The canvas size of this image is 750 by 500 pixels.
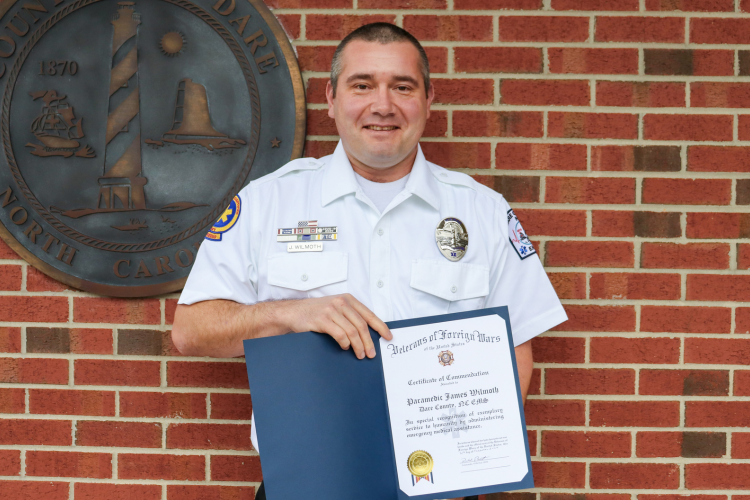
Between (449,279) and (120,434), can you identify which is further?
(120,434)

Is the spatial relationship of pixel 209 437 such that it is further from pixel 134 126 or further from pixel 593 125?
pixel 593 125

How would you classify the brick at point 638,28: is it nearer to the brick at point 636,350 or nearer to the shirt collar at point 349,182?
the shirt collar at point 349,182

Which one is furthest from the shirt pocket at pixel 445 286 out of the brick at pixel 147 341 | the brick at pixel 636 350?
the brick at pixel 147 341

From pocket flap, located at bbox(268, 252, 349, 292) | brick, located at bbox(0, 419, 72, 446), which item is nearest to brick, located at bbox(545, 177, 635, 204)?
pocket flap, located at bbox(268, 252, 349, 292)

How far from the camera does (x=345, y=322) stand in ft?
3.86

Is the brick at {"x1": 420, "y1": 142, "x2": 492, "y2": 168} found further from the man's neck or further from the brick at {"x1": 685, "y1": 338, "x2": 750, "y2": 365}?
the brick at {"x1": 685, "y1": 338, "x2": 750, "y2": 365}

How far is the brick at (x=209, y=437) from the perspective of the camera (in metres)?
1.84

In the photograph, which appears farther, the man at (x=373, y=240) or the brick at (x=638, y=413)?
the brick at (x=638, y=413)

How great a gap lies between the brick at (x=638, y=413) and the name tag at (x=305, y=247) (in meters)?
1.14

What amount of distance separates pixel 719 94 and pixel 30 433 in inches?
107

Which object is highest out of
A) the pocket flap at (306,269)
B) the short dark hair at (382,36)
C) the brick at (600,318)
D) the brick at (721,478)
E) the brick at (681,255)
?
the short dark hair at (382,36)

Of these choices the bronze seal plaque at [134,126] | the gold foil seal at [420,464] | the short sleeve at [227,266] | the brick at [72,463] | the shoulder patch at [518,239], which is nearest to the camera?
the gold foil seal at [420,464]

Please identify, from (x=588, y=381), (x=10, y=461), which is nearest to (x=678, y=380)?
(x=588, y=381)

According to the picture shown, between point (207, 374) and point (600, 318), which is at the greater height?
A: point (600, 318)
